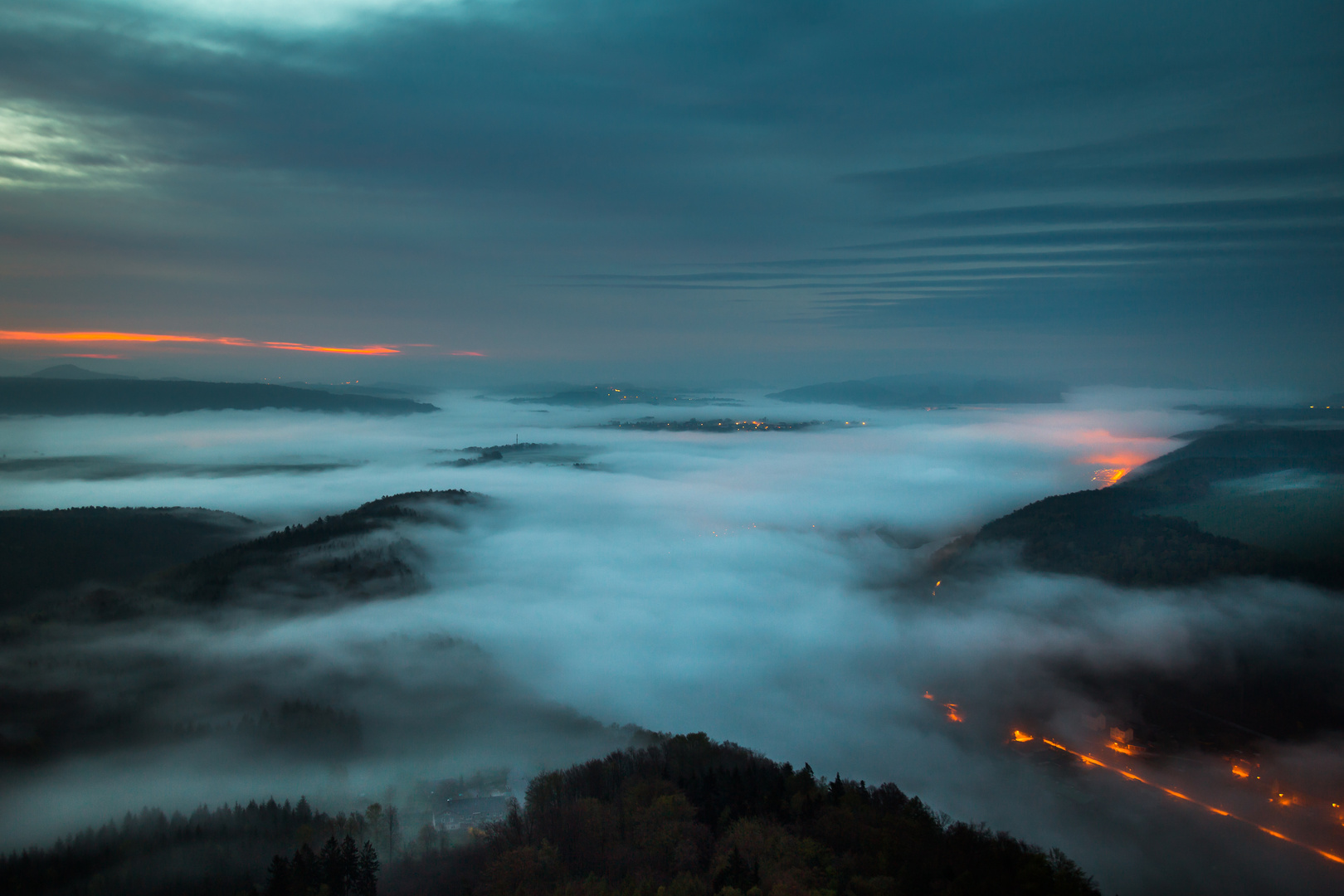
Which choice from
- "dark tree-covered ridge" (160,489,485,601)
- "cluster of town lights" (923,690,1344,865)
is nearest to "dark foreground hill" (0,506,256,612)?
"dark tree-covered ridge" (160,489,485,601)

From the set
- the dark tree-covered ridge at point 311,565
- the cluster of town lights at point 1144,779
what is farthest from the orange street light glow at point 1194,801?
the dark tree-covered ridge at point 311,565

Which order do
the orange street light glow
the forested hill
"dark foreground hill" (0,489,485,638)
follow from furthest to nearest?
"dark foreground hill" (0,489,485,638), the forested hill, the orange street light glow

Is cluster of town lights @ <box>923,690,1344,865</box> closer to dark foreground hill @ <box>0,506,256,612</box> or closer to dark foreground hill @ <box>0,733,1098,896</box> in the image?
dark foreground hill @ <box>0,733,1098,896</box>

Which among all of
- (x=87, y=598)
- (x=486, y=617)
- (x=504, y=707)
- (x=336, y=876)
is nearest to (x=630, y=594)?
(x=486, y=617)

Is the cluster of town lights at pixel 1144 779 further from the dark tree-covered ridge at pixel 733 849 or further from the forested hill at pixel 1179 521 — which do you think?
the forested hill at pixel 1179 521

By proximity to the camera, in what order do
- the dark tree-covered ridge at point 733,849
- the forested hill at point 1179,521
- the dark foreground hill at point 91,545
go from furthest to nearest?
the dark foreground hill at point 91,545 → the forested hill at point 1179,521 → the dark tree-covered ridge at point 733,849

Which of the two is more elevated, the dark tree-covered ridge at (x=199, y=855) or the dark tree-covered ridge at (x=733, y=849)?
the dark tree-covered ridge at (x=733, y=849)

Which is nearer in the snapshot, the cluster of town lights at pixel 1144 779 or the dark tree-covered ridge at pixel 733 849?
the dark tree-covered ridge at pixel 733 849
